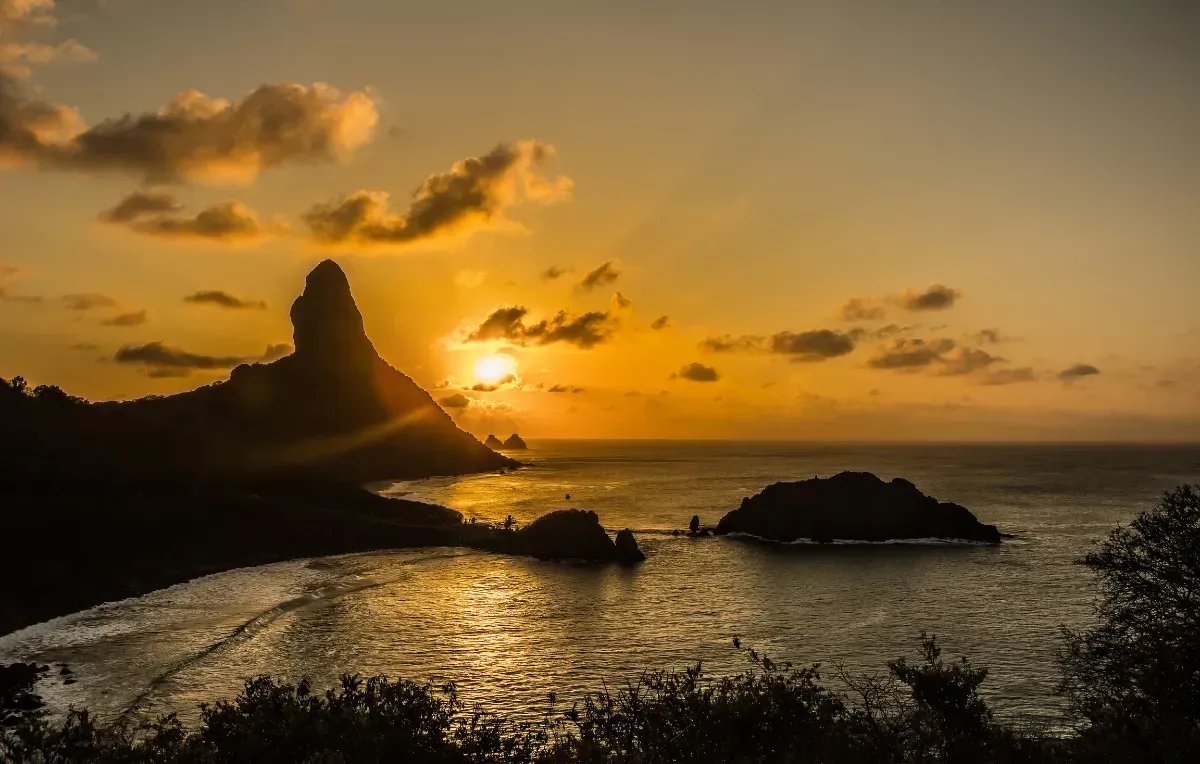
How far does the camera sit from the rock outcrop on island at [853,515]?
111062 millimetres

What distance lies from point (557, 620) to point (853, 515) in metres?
64.5

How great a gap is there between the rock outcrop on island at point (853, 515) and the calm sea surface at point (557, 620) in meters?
6.12

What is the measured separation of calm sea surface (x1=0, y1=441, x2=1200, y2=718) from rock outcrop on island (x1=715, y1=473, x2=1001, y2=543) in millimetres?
6117

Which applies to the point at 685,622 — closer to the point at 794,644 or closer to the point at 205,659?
the point at 794,644

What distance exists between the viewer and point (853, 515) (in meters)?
114

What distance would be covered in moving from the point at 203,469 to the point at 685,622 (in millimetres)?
118362

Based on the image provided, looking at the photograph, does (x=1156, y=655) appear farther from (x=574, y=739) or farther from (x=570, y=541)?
(x=570, y=541)

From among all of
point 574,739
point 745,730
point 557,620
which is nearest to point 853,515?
point 557,620

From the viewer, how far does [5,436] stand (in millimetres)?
114688

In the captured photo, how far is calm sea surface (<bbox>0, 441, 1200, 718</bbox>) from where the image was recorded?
48969mm

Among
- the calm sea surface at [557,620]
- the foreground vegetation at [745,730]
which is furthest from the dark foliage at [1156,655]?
the calm sea surface at [557,620]

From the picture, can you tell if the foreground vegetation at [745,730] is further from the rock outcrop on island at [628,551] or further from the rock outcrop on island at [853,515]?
the rock outcrop on island at [853,515]

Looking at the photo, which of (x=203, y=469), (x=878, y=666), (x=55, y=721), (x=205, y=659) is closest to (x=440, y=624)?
(x=205, y=659)

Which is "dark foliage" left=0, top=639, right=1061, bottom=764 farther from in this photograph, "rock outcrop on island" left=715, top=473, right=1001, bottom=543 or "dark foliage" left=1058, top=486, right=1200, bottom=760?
"rock outcrop on island" left=715, top=473, right=1001, bottom=543
